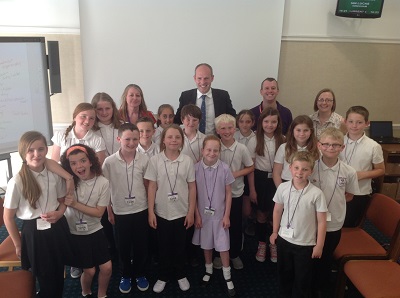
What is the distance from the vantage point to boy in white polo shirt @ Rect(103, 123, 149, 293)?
7.67 feet

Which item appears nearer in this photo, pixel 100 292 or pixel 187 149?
pixel 100 292

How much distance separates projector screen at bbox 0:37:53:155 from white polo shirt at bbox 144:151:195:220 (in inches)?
65.1

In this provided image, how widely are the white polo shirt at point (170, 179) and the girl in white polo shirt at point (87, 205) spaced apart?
379 mm

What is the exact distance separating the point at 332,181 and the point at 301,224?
0.38 metres

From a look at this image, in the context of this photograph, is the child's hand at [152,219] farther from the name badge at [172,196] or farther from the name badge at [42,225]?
the name badge at [42,225]

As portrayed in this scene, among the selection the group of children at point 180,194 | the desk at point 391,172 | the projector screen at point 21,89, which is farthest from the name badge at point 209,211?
the desk at point 391,172

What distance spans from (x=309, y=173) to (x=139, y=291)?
1.56 meters

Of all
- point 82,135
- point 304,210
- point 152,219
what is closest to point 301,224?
point 304,210

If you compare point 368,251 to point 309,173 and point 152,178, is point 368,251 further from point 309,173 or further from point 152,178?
point 152,178

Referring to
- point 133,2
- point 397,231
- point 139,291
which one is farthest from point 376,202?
point 133,2

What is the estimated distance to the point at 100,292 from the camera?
2.37 m

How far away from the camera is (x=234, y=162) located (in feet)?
8.86

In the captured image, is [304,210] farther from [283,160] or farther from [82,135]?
[82,135]

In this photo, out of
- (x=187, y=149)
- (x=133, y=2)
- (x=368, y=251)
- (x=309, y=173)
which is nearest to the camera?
(x=309, y=173)
